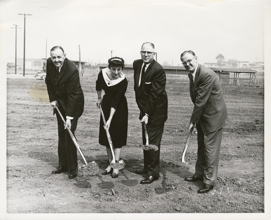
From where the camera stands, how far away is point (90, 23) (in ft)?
16.0

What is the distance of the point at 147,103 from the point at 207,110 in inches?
34.5

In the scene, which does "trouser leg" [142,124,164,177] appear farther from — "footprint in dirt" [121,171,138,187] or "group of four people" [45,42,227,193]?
"footprint in dirt" [121,171,138,187]

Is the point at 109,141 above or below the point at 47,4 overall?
below

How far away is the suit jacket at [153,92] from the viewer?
13.4 ft

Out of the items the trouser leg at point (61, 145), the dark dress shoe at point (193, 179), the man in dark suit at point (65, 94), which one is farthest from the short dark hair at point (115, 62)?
the dark dress shoe at point (193, 179)

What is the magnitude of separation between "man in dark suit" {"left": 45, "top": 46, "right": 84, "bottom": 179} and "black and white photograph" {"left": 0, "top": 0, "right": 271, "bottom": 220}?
0.6 inches

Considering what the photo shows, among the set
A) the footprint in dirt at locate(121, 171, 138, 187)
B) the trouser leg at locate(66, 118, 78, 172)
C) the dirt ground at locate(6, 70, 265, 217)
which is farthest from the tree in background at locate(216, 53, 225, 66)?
the trouser leg at locate(66, 118, 78, 172)

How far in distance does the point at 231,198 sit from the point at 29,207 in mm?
3035

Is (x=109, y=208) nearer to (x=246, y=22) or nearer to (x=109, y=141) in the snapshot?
(x=109, y=141)

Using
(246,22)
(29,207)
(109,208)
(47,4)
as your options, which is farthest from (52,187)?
(246,22)

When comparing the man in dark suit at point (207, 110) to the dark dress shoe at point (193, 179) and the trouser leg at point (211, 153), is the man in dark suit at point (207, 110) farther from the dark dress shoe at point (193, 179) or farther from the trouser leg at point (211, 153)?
the dark dress shoe at point (193, 179)

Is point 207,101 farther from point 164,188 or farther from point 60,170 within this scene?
point 60,170

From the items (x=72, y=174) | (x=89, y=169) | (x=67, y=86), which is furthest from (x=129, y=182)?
(x=67, y=86)

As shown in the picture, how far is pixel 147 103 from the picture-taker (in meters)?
4.15
